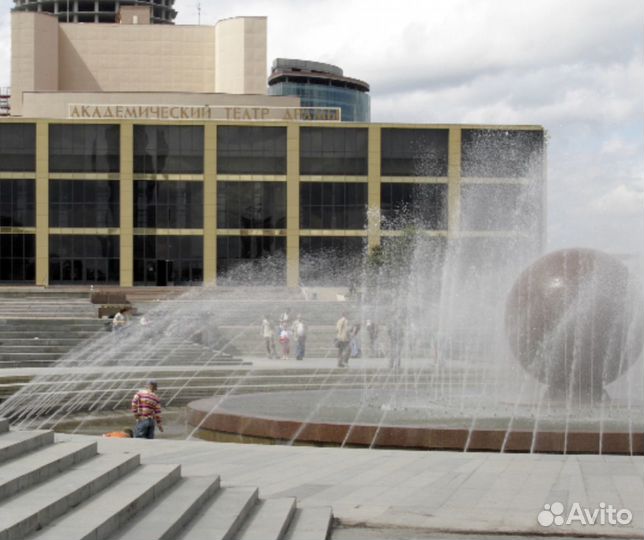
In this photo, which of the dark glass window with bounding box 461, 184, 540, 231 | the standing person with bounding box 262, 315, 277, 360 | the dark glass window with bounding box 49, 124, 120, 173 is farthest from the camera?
the dark glass window with bounding box 461, 184, 540, 231

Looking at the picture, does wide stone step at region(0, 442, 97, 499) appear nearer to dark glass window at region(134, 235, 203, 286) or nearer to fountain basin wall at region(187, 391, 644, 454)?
fountain basin wall at region(187, 391, 644, 454)

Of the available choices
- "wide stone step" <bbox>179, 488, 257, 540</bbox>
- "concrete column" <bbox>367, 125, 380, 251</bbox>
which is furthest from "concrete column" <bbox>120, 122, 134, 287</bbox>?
"wide stone step" <bbox>179, 488, 257, 540</bbox>

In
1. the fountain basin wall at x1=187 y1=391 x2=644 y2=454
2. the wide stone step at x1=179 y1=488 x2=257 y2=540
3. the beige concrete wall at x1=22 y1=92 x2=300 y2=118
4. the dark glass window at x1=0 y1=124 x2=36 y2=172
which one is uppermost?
the beige concrete wall at x1=22 y1=92 x2=300 y2=118

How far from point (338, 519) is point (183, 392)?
15409mm

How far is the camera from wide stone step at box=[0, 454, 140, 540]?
295 inches

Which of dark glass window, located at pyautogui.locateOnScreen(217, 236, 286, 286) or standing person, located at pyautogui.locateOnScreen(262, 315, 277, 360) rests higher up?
dark glass window, located at pyautogui.locateOnScreen(217, 236, 286, 286)

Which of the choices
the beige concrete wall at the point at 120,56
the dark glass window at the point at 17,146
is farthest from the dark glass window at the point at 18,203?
the beige concrete wall at the point at 120,56

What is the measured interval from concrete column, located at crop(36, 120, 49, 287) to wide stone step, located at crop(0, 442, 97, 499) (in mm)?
56524

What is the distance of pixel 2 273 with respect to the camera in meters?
65.7

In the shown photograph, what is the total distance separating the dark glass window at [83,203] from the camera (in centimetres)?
6594

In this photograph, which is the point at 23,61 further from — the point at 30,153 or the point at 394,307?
the point at 394,307

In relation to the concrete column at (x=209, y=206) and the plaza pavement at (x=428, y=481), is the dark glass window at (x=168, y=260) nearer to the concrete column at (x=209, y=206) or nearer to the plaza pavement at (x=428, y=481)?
the concrete column at (x=209, y=206)

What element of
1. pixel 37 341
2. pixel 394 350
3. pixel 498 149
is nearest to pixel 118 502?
pixel 394 350

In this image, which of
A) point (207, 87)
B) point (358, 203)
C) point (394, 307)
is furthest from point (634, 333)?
point (207, 87)
